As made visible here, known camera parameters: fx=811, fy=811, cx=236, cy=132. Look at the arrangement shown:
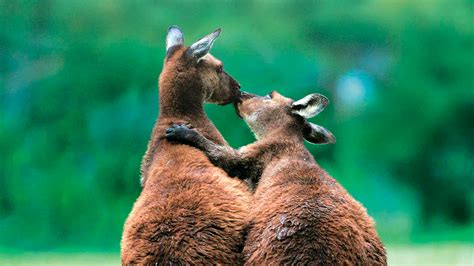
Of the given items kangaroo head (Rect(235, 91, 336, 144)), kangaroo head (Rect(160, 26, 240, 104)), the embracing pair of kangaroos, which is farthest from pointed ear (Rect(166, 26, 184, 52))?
kangaroo head (Rect(235, 91, 336, 144))

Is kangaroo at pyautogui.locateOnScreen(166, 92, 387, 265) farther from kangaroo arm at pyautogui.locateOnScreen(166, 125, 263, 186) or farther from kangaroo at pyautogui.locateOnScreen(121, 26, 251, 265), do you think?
kangaroo at pyautogui.locateOnScreen(121, 26, 251, 265)

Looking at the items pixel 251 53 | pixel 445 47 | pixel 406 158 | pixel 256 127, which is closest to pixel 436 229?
pixel 406 158

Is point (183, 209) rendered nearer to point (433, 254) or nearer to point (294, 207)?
point (294, 207)

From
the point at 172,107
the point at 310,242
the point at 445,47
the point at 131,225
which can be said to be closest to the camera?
the point at 310,242

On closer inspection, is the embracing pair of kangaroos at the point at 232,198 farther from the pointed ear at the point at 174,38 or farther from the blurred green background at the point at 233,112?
the blurred green background at the point at 233,112

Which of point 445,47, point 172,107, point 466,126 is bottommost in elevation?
point 172,107

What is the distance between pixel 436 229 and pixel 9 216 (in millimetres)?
6594

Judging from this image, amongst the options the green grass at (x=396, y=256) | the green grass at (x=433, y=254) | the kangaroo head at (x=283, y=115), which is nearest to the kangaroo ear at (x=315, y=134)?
the kangaroo head at (x=283, y=115)

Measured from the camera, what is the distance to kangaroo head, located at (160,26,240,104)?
5.59m

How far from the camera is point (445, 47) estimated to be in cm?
1381

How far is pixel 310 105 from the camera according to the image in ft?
18.0

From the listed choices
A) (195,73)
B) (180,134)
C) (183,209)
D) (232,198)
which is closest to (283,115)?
(195,73)

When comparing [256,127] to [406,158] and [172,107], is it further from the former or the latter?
[406,158]

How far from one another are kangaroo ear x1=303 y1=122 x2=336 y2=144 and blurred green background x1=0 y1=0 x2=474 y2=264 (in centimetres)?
536
